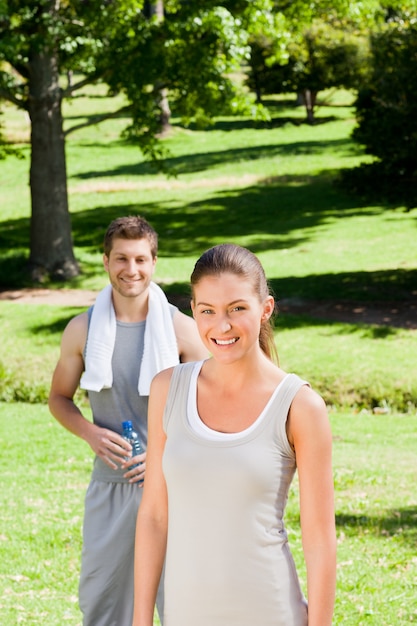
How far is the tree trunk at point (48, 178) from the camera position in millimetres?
20297

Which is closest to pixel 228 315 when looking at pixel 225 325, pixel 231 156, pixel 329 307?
pixel 225 325

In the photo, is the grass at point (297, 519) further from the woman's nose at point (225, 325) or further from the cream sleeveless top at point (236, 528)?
the woman's nose at point (225, 325)

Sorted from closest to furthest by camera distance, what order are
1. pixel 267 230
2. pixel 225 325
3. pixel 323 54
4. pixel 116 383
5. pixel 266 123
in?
pixel 225 325 < pixel 116 383 < pixel 267 230 < pixel 323 54 < pixel 266 123

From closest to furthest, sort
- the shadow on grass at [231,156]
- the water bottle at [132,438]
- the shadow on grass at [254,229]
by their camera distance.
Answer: the water bottle at [132,438]
the shadow on grass at [254,229]
the shadow on grass at [231,156]

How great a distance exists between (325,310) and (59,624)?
12146 mm

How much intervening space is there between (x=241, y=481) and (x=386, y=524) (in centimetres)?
530

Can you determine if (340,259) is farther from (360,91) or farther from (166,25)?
(166,25)

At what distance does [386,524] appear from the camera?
25.4 ft

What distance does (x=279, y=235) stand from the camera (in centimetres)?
2569

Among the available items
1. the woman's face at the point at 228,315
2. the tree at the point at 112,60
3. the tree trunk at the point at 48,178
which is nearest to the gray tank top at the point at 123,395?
the woman's face at the point at 228,315

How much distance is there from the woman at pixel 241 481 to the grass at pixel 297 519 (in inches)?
130

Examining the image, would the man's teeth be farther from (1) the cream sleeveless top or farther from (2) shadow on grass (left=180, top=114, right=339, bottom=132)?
(2) shadow on grass (left=180, top=114, right=339, bottom=132)

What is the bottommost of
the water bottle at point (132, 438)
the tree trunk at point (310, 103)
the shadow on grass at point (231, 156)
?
the water bottle at point (132, 438)

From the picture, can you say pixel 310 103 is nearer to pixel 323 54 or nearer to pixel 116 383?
pixel 323 54
